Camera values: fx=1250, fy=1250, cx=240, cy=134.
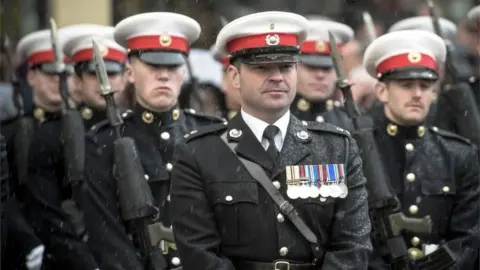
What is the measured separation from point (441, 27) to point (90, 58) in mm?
2738

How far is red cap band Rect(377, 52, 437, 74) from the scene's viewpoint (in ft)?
25.7

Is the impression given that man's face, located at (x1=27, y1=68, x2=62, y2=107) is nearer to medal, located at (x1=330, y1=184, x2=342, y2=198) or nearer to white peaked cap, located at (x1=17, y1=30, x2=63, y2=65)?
white peaked cap, located at (x1=17, y1=30, x2=63, y2=65)

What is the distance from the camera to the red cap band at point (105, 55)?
892 cm

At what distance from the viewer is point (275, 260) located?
5.79 meters

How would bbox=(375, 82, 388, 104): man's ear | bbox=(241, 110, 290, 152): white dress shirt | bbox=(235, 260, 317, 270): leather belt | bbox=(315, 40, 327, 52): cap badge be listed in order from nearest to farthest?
1. bbox=(235, 260, 317, 270): leather belt
2. bbox=(241, 110, 290, 152): white dress shirt
3. bbox=(375, 82, 388, 104): man's ear
4. bbox=(315, 40, 327, 52): cap badge

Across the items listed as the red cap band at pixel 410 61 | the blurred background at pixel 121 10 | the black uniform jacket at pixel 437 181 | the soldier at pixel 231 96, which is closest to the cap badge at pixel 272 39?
the black uniform jacket at pixel 437 181

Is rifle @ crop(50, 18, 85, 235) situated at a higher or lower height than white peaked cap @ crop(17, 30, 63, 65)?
lower

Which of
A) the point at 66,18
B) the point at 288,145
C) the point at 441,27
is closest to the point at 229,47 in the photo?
the point at 288,145

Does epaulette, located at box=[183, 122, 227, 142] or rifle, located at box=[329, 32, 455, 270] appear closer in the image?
epaulette, located at box=[183, 122, 227, 142]

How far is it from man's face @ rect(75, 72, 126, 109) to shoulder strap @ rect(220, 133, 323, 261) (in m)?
3.11

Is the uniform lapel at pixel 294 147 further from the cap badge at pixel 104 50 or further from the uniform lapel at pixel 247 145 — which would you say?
the cap badge at pixel 104 50

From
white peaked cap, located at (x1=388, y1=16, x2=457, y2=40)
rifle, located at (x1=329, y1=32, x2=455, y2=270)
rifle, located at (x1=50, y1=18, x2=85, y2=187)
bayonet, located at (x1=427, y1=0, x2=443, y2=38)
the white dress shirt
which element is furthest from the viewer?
white peaked cap, located at (x1=388, y1=16, x2=457, y2=40)

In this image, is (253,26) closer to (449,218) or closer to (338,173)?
(338,173)

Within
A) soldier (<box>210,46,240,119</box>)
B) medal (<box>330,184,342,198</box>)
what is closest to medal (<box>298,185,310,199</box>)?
medal (<box>330,184,342,198</box>)
